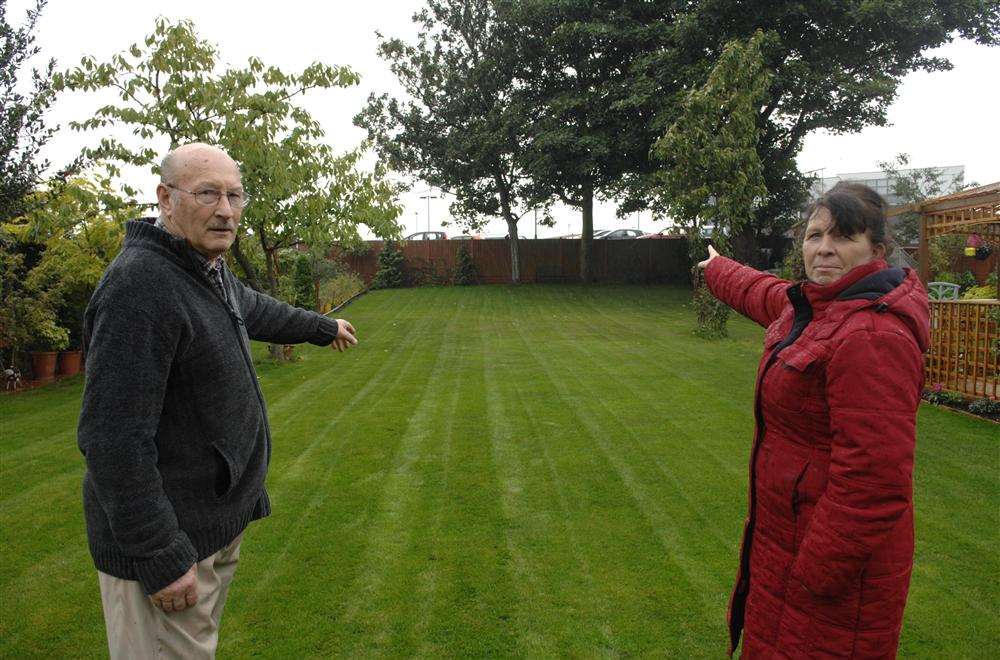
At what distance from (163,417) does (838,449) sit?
1640 mm

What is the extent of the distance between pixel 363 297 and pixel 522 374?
49.6 ft

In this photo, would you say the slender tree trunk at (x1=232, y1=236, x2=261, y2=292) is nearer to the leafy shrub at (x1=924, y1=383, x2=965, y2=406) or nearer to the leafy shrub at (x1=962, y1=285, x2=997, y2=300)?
the leafy shrub at (x1=924, y1=383, x2=965, y2=406)

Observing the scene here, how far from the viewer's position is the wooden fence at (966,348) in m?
7.38

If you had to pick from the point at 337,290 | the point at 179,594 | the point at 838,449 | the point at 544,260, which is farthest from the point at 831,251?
the point at 544,260

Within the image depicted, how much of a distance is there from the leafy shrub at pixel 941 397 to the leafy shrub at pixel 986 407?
11.5 inches

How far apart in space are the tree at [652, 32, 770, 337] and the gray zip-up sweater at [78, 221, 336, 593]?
Answer: 37.5ft

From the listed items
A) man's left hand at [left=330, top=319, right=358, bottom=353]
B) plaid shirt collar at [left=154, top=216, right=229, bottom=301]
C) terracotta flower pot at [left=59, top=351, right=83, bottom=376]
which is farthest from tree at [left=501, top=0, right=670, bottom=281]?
plaid shirt collar at [left=154, top=216, right=229, bottom=301]

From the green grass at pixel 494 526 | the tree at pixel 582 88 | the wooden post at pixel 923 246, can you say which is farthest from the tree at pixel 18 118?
the tree at pixel 582 88

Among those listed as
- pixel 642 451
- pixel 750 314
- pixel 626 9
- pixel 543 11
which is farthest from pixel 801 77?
pixel 750 314

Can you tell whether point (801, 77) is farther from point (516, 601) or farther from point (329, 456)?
point (516, 601)

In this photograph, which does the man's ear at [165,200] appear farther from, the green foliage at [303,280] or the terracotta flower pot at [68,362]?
the green foliage at [303,280]

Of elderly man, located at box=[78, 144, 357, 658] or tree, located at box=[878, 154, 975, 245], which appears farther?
tree, located at box=[878, 154, 975, 245]

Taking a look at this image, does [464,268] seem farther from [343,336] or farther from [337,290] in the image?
[343,336]

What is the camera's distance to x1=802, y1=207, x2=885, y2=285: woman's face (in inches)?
73.8
